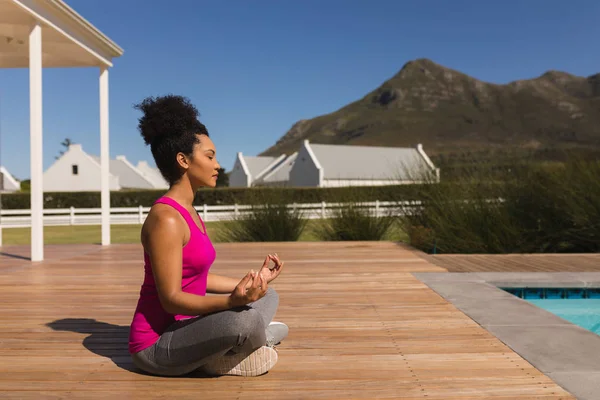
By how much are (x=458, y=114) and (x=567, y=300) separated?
12819 centimetres

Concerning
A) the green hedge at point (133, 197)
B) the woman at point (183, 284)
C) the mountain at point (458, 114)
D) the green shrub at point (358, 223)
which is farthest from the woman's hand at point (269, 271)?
the mountain at point (458, 114)

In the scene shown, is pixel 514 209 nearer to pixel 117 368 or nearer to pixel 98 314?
pixel 98 314

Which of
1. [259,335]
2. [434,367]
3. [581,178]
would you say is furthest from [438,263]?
[259,335]

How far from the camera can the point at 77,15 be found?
Result: 6.81 metres

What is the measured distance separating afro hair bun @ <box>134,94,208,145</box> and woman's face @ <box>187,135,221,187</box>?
62mm

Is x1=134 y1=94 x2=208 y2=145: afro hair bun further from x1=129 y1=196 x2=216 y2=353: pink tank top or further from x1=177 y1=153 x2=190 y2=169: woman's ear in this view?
x1=129 y1=196 x2=216 y2=353: pink tank top

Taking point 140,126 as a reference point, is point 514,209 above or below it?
below

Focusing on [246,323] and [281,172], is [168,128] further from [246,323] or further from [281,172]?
[281,172]

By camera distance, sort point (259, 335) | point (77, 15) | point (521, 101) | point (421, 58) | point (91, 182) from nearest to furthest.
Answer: point (259, 335), point (77, 15), point (91, 182), point (521, 101), point (421, 58)

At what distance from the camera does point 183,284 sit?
2.16 metres

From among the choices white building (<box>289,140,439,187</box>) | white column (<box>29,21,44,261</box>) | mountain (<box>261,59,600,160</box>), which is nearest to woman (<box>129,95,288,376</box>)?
white column (<box>29,21,44,261</box>)

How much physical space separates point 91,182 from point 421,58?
15034 centimetres

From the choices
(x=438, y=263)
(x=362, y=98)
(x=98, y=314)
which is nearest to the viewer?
(x=98, y=314)

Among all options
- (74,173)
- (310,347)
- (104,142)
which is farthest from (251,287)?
(74,173)
